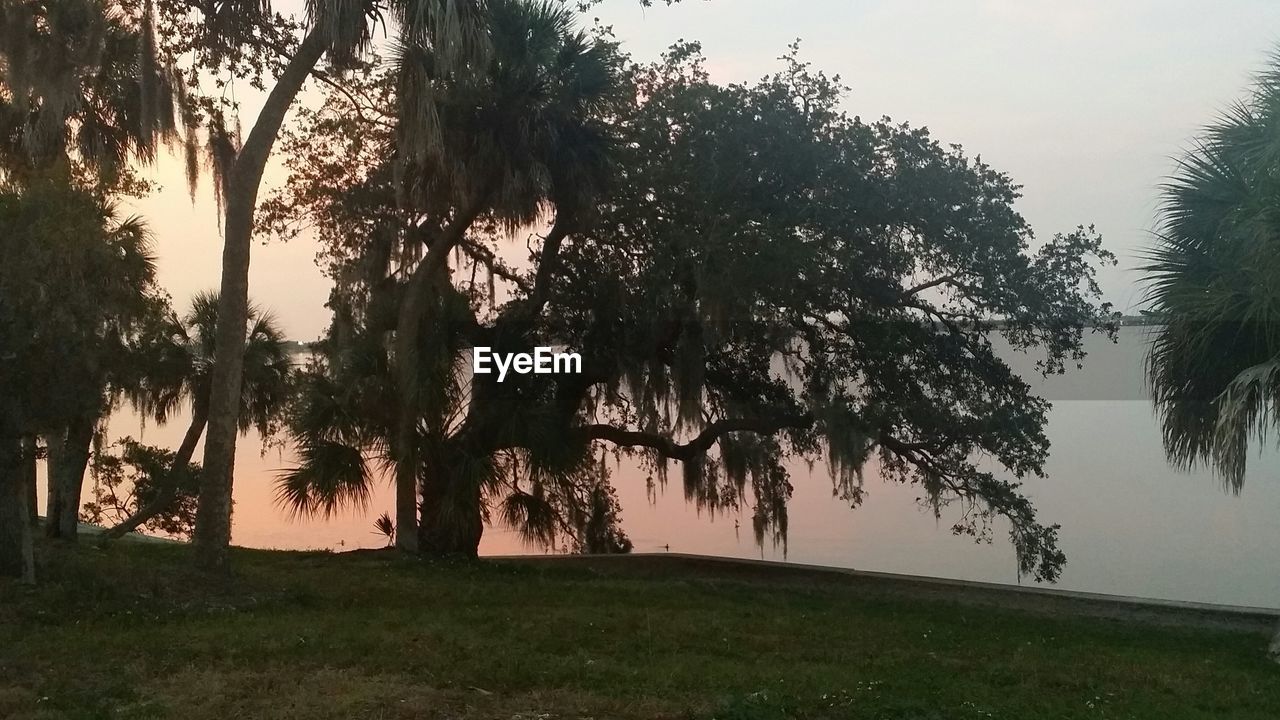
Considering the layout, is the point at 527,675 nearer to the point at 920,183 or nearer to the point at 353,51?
the point at 353,51

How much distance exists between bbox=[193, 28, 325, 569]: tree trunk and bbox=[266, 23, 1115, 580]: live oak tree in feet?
8.87

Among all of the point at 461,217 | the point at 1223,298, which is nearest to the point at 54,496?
the point at 461,217

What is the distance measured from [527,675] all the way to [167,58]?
8.84m

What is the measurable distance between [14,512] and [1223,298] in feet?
35.6

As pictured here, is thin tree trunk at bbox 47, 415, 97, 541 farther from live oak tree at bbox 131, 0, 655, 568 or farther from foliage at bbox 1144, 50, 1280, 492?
foliage at bbox 1144, 50, 1280, 492

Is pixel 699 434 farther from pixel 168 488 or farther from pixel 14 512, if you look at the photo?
pixel 14 512

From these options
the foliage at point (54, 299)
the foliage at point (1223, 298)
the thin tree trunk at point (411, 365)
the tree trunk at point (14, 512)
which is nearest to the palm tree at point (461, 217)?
the thin tree trunk at point (411, 365)

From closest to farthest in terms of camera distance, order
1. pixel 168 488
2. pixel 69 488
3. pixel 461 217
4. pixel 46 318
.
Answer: pixel 46 318 < pixel 69 488 < pixel 461 217 < pixel 168 488

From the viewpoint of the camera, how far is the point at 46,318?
8.18 m

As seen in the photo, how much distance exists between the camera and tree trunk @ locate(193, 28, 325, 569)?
9469 mm

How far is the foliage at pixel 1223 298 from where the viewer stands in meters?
8.82

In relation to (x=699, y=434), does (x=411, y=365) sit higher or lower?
higher

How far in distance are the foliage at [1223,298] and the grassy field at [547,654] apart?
6.72 ft

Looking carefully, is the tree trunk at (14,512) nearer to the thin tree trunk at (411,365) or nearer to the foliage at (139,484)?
the foliage at (139,484)
